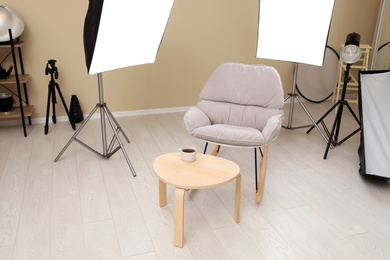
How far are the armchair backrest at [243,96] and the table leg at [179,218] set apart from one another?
43.1 inches

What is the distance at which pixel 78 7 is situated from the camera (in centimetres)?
370

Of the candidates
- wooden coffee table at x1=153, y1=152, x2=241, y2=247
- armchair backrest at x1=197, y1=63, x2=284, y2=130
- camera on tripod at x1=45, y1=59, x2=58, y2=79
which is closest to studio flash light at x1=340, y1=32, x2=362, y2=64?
armchair backrest at x1=197, y1=63, x2=284, y2=130

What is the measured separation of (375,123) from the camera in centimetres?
287

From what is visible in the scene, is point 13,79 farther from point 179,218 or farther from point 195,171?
point 179,218

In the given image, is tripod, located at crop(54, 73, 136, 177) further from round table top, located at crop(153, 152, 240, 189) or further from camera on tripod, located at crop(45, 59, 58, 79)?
camera on tripod, located at crop(45, 59, 58, 79)

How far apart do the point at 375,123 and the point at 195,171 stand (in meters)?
1.60

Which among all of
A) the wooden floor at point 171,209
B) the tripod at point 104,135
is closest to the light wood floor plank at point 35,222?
the wooden floor at point 171,209

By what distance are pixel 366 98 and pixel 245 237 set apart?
160cm

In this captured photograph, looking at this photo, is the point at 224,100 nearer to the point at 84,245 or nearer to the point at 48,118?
the point at 84,245

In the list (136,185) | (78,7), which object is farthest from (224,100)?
(78,7)

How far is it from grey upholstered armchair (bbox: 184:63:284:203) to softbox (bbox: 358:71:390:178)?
2.27ft

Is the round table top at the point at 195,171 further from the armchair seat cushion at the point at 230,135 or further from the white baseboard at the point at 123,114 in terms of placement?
the white baseboard at the point at 123,114

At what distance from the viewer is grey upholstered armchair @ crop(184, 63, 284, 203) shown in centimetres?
278

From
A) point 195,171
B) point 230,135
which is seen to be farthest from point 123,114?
point 195,171
